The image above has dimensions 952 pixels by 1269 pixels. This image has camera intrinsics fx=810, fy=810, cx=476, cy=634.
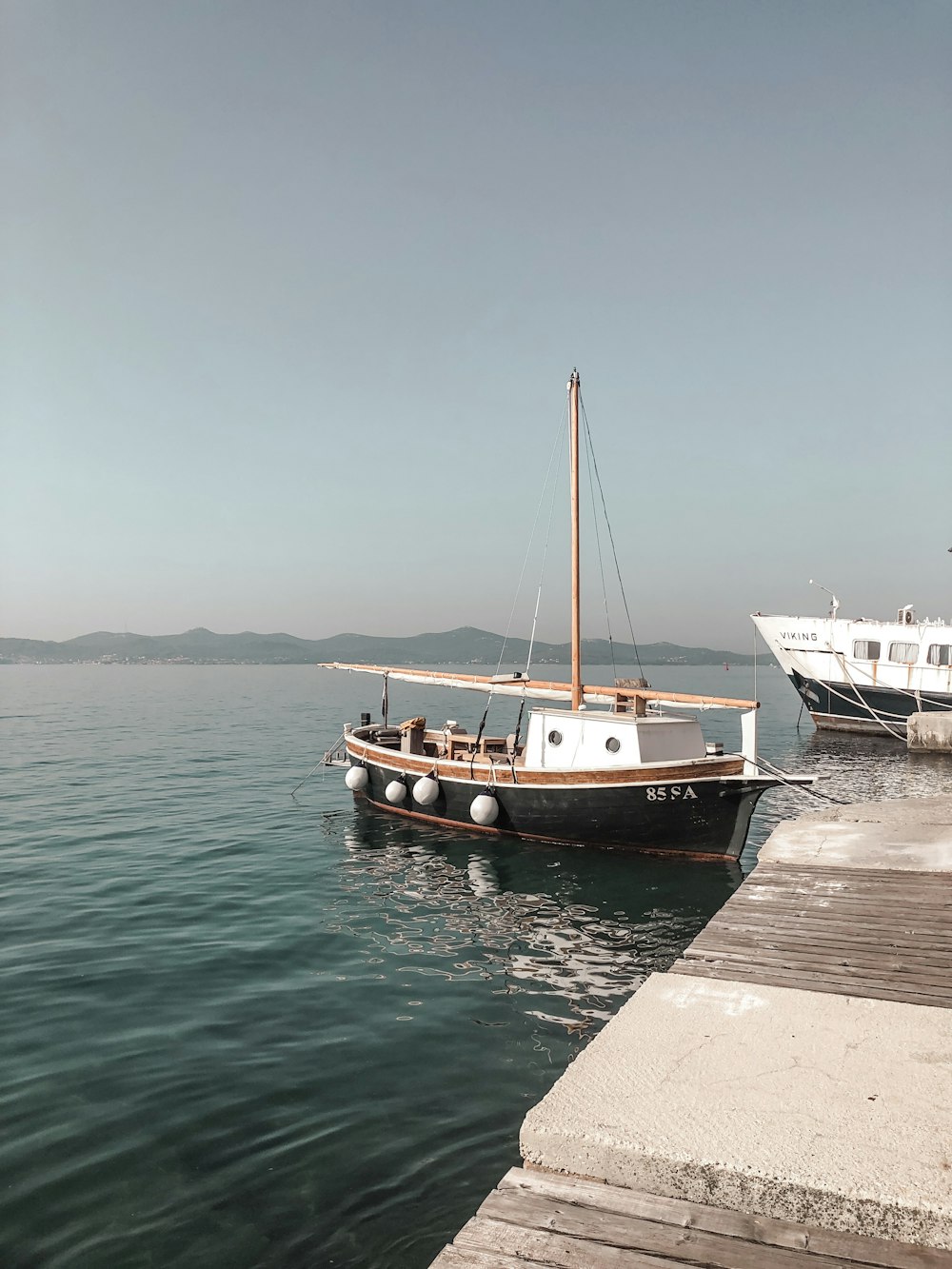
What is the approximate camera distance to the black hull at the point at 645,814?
17.8 metres

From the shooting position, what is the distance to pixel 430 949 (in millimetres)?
12766

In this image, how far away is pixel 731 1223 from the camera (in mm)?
3586

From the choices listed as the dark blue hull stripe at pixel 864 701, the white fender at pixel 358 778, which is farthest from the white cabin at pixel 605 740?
the dark blue hull stripe at pixel 864 701

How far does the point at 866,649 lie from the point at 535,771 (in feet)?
118

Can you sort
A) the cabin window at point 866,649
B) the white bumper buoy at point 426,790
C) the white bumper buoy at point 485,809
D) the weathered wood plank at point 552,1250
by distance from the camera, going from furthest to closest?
1. the cabin window at point 866,649
2. the white bumper buoy at point 426,790
3. the white bumper buoy at point 485,809
4. the weathered wood plank at point 552,1250

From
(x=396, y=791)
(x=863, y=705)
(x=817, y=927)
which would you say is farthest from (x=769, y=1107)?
(x=863, y=705)

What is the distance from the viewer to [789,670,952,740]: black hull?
147 ft

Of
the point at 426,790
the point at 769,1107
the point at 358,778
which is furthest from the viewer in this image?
the point at 358,778

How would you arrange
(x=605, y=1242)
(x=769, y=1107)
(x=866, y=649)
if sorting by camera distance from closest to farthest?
(x=605, y=1242) < (x=769, y=1107) < (x=866, y=649)

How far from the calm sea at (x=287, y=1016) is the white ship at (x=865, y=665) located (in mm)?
26961

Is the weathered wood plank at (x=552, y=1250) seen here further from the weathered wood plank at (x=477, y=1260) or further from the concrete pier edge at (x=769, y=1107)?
the concrete pier edge at (x=769, y=1107)

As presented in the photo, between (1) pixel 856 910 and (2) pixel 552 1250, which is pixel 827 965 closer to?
(1) pixel 856 910

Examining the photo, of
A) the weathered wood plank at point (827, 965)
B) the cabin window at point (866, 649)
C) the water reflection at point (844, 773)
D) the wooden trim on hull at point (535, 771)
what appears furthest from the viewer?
the cabin window at point (866, 649)

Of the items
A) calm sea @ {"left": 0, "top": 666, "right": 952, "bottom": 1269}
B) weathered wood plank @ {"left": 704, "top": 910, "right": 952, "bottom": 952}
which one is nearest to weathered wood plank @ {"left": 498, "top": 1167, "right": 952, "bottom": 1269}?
calm sea @ {"left": 0, "top": 666, "right": 952, "bottom": 1269}
